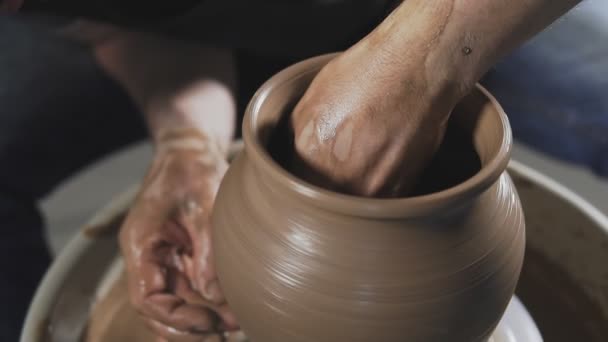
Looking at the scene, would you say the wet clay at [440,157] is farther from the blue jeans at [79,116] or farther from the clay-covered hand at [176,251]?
the blue jeans at [79,116]

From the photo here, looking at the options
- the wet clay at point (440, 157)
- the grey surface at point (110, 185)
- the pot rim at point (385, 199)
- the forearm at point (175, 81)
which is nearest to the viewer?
the pot rim at point (385, 199)

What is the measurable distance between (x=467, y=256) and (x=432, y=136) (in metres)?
0.15

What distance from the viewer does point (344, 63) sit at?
82cm

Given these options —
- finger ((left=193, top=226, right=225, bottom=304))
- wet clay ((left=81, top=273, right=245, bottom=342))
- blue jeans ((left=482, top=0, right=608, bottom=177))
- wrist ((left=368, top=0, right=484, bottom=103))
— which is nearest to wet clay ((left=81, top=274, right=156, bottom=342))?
wet clay ((left=81, top=273, right=245, bottom=342))

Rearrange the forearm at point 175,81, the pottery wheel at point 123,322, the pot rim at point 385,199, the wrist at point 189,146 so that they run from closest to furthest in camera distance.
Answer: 1. the pot rim at point 385,199
2. the pottery wheel at point 123,322
3. the wrist at point 189,146
4. the forearm at point 175,81

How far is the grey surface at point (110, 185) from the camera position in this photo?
2.22 metres

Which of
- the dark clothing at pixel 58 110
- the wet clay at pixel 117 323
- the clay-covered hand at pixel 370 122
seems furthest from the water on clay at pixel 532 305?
the dark clothing at pixel 58 110

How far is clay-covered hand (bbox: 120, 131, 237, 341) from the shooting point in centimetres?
105

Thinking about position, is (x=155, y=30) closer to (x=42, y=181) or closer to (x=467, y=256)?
(x=42, y=181)

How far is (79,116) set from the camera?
4.87 feet

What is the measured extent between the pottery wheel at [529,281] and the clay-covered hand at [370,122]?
1.20ft

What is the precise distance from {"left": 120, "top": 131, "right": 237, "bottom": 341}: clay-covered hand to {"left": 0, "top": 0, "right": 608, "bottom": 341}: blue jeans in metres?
0.36

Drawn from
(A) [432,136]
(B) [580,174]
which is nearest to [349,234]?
(A) [432,136]

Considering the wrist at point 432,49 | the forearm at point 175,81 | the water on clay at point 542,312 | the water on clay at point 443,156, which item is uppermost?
the wrist at point 432,49
